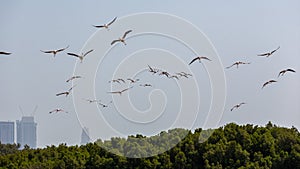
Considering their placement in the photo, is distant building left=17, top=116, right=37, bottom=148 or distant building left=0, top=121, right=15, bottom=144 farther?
distant building left=17, top=116, right=37, bottom=148

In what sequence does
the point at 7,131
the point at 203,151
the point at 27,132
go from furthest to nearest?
1. the point at 27,132
2. the point at 7,131
3. the point at 203,151

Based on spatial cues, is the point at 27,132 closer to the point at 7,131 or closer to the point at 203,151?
the point at 7,131

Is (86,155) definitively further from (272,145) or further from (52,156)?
(272,145)

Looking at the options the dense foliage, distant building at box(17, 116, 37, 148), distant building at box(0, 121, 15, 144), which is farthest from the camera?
distant building at box(17, 116, 37, 148)

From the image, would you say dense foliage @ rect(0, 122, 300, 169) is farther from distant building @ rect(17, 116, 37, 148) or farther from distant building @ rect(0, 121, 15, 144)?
distant building @ rect(17, 116, 37, 148)

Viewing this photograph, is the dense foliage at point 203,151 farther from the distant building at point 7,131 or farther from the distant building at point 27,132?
the distant building at point 27,132

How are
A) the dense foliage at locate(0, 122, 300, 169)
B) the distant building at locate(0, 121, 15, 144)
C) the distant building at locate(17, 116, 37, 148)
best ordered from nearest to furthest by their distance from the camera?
the dense foliage at locate(0, 122, 300, 169)
the distant building at locate(0, 121, 15, 144)
the distant building at locate(17, 116, 37, 148)

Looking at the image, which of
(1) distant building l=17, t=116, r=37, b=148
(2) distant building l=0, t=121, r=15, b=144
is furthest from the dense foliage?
(1) distant building l=17, t=116, r=37, b=148

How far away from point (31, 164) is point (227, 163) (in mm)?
9271

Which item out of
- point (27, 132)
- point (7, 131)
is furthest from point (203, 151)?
point (27, 132)

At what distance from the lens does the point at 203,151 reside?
23469mm

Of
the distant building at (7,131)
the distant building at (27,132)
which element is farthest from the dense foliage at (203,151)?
the distant building at (27,132)

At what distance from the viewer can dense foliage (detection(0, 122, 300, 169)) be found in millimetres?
22281

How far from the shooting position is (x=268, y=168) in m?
21.7
